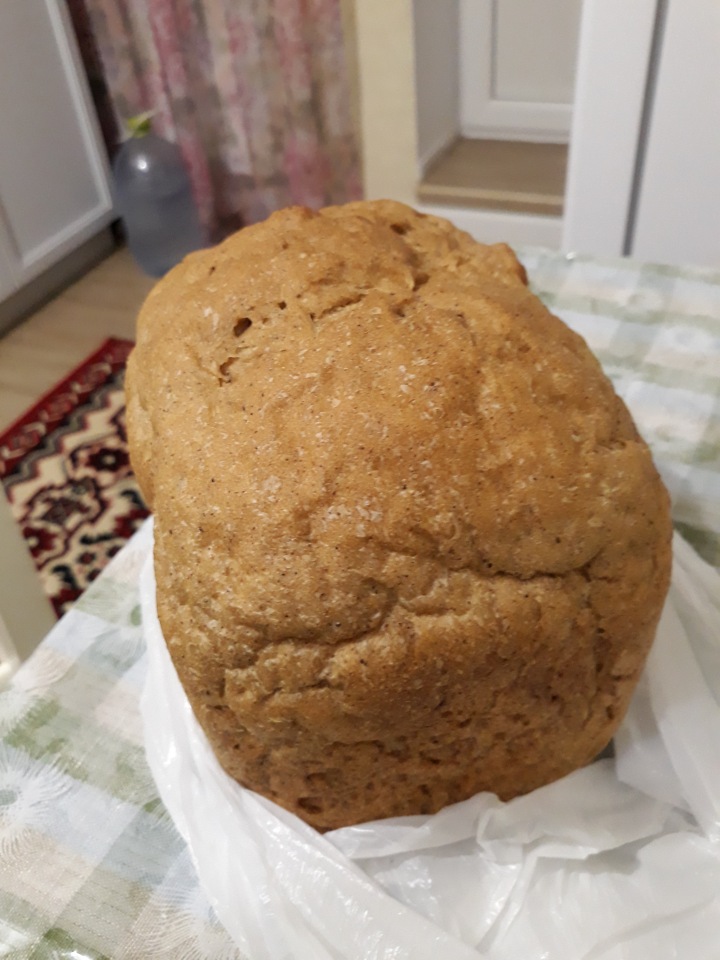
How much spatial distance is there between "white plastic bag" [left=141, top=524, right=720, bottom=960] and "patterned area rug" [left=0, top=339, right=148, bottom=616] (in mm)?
1192

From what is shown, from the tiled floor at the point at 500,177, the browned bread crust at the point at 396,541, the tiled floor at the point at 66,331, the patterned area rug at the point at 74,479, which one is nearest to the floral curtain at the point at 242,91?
the tiled floor at the point at 500,177

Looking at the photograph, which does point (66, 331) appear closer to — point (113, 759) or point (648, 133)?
point (648, 133)

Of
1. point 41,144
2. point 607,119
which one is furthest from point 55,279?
point 607,119

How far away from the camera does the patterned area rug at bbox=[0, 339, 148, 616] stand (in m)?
1.85

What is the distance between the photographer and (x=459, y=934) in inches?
24.8

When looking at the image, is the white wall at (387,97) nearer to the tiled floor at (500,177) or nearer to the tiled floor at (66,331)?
the tiled floor at (500,177)

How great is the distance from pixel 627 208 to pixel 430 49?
3.08 ft

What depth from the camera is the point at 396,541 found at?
55 cm

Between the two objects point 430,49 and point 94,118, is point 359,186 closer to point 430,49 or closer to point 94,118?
point 430,49

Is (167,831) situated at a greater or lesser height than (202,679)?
lesser

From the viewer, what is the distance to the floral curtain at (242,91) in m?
2.39

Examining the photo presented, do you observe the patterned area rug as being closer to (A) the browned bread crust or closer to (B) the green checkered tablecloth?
(B) the green checkered tablecloth

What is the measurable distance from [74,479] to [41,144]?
1206 mm

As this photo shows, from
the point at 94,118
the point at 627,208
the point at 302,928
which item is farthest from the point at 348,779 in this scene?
the point at 94,118
